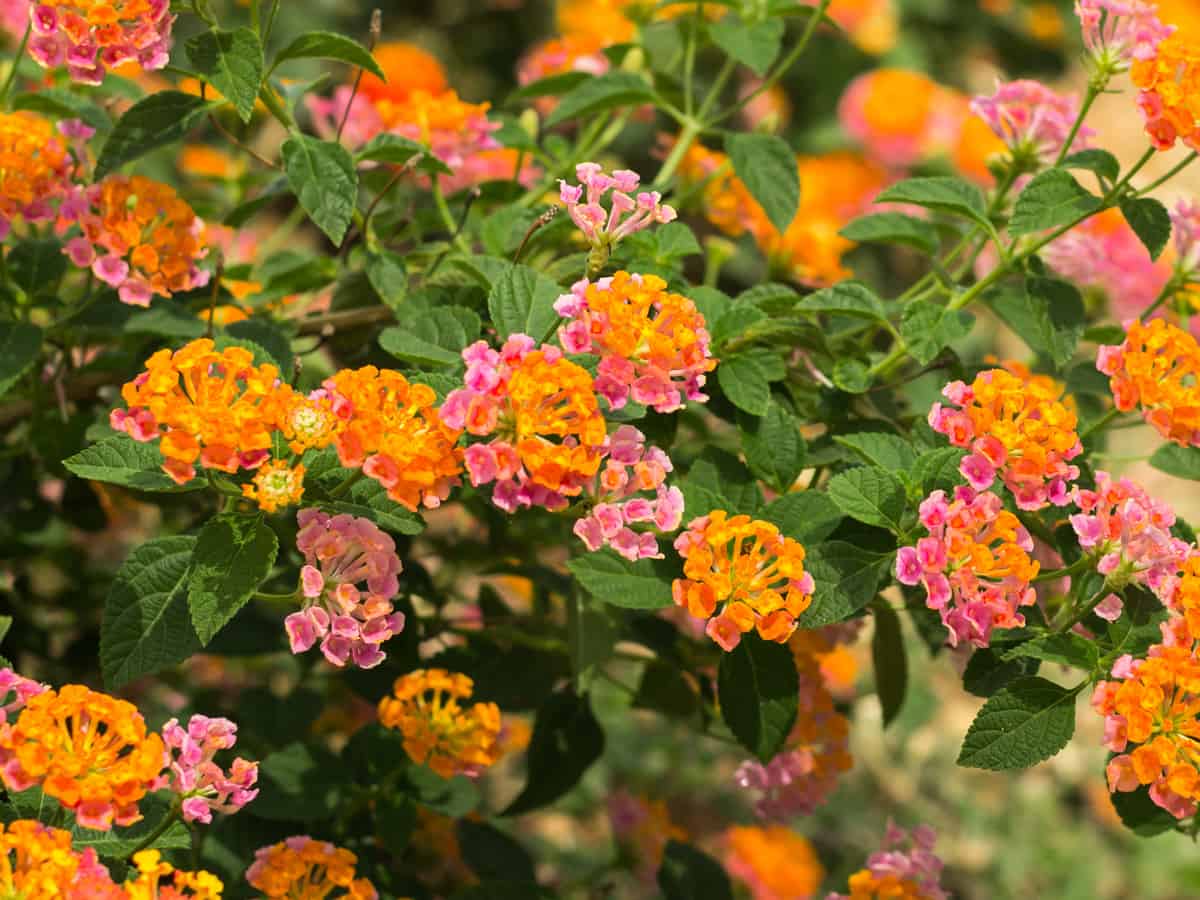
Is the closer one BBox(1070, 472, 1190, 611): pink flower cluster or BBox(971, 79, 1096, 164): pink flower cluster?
BBox(1070, 472, 1190, 611): pink flower cluster

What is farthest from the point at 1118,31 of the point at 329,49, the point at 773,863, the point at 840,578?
the point at 773,863

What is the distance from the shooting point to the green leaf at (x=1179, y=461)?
121 centimetres

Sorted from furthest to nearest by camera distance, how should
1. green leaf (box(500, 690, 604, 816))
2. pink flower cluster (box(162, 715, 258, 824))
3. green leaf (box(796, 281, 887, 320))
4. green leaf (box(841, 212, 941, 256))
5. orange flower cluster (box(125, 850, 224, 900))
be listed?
green leaf (box(500, 690, 604, 816)) → green leaf (box(841, 212, 941, 256)) → green leaf (box(796, 281, 887, 320)) → pink flower cluster (box(162, 715, 258, 824)) → orange flower cluster (box(125, 850, 224, 900))

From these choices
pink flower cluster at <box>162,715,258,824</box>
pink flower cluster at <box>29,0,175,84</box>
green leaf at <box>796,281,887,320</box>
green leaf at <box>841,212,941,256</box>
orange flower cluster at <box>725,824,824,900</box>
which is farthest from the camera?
orange flower cluster at <box>725,824,824,900</box>

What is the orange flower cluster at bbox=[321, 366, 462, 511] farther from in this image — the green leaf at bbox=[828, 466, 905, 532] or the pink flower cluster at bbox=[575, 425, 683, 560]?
the green leaf at bbox=[828, 466, 905, 532]

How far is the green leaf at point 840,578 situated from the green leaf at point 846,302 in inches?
8.2

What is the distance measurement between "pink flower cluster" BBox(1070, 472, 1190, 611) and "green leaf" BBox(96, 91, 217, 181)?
2.48 feet

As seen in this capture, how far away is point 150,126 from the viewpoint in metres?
1.19

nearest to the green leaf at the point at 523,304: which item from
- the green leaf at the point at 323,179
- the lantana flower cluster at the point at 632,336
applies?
the lantana flower cluster at the point at 632,336

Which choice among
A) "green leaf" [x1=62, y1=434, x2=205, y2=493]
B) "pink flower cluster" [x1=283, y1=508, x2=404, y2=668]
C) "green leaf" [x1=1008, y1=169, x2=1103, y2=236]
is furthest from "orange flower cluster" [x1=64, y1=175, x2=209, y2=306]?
"green leaf" [x1=1008, y1=169, x2=1103, y2=236]

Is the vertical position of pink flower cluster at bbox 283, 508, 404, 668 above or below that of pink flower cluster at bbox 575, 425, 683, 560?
below

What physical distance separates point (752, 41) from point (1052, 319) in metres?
0.41

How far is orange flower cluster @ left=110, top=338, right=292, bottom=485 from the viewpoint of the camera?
0.91 meters

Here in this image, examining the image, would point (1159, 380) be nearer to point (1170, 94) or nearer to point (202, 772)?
point (1170, 94)
